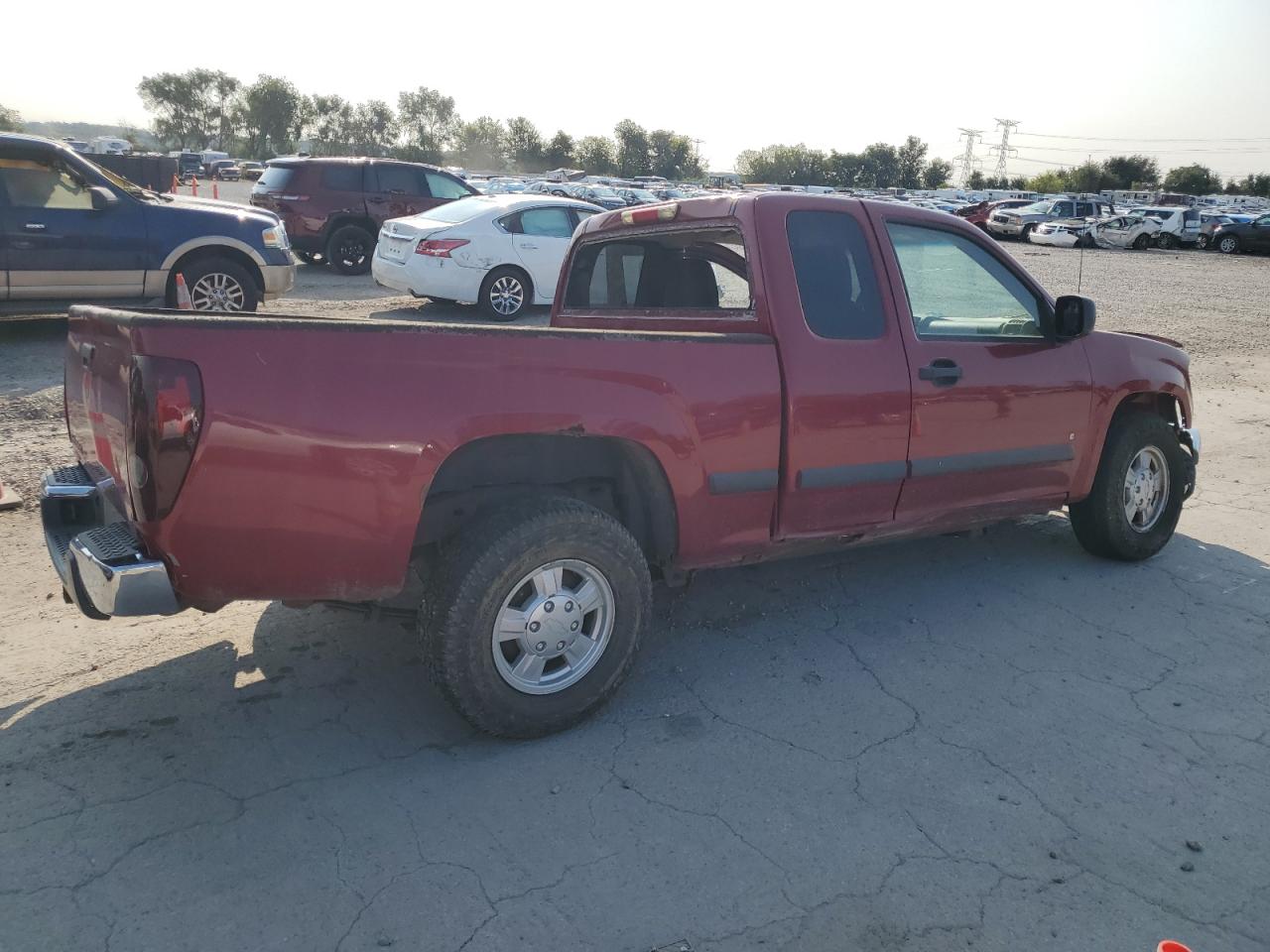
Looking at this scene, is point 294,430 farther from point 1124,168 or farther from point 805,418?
point 1124,168

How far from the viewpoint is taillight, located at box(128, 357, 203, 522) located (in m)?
2.67

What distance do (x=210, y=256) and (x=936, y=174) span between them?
106975mm

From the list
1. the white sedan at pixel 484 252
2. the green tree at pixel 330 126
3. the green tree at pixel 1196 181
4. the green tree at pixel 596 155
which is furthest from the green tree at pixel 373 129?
the white sedan at pixel 484 252

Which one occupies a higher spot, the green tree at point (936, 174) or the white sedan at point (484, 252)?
the green tree at point (936, 174)

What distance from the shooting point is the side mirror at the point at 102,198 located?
352 inches

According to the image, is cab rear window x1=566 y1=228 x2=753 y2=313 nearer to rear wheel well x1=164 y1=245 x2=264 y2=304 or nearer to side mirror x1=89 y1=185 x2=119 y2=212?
rear wheel well x1=164 y1=245 x2=264 y2=304

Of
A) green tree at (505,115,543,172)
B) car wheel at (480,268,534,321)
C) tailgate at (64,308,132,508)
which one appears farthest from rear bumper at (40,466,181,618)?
green tree at (505,115,543,172)

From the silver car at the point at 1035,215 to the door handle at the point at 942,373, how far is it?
35855 millimetres

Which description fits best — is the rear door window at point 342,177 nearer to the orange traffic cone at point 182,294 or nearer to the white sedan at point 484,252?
the white sedan at point 484,252

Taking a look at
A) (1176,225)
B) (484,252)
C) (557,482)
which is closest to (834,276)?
(557,482)

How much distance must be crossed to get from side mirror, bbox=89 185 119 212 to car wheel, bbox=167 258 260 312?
0.82 metres

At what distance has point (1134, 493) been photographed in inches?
201

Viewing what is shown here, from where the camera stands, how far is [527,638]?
3.30 m

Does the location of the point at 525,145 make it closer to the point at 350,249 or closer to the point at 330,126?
the point at 330,126
